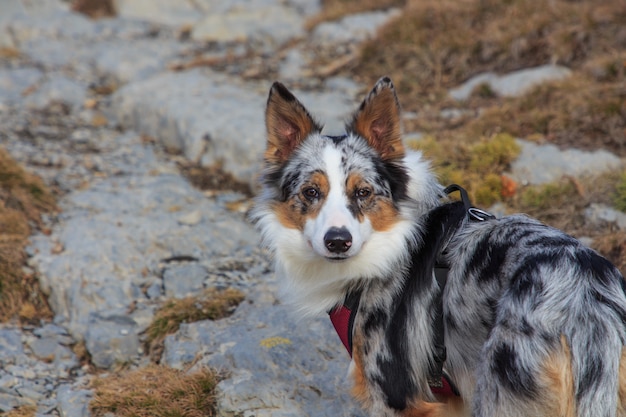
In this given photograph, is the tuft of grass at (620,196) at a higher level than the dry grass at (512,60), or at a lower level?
lower

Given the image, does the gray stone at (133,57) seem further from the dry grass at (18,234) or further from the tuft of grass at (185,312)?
the tuft of grass at (185,312)

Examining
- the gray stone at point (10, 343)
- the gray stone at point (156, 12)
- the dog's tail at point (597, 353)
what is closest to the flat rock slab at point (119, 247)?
the gray stone at point (10, 343)

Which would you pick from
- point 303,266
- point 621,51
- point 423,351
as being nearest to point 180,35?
point 621,51

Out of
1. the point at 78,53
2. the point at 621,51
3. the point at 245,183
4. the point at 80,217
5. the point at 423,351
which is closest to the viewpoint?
the point at 423,351

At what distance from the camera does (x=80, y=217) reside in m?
8.23

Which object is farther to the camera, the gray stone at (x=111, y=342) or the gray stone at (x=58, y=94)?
the gray stone at (x=58, y=94)

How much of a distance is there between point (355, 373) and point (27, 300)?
4.46 m

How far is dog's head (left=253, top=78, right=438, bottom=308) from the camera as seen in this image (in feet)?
14.1

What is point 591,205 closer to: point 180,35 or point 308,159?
point 308,159

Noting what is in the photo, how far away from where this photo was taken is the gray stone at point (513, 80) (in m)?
10.2

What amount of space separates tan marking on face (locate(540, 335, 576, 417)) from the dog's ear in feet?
6.18

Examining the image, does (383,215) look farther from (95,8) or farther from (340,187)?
(95,8)

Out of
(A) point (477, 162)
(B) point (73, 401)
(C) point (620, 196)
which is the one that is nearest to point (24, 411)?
(B) point (73, 401)

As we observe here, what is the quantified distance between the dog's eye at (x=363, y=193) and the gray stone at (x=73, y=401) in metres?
3.16
